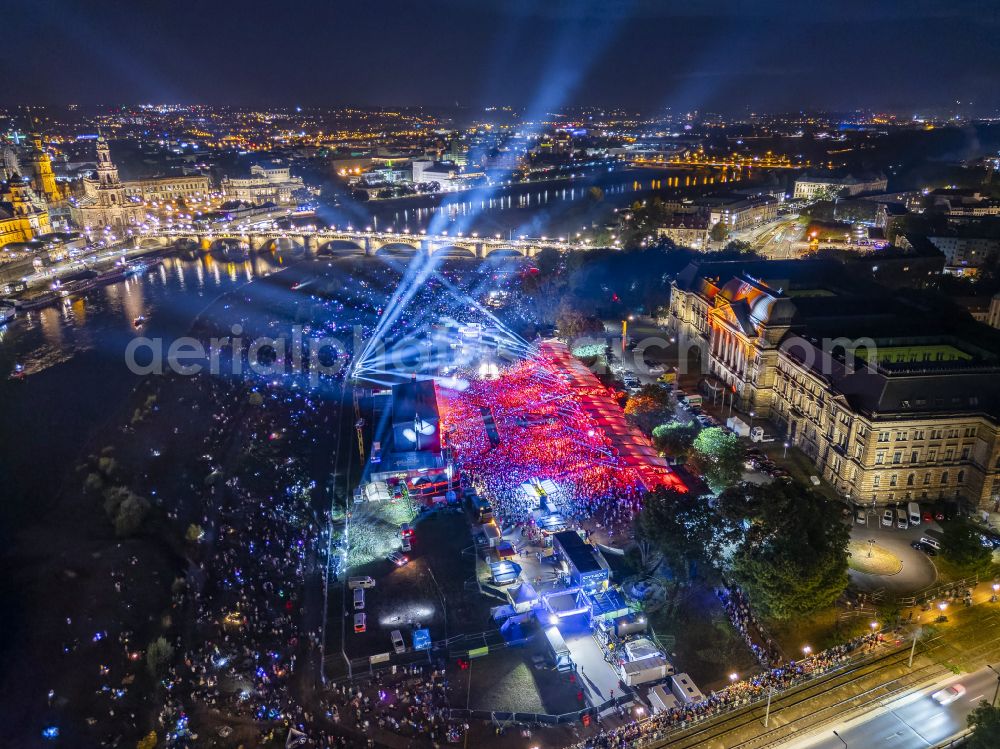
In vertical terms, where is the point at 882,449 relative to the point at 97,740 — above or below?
above

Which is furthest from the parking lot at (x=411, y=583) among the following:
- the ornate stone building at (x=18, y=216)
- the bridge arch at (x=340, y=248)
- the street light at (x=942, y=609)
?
the ornate stone building at (x=18, y=216)

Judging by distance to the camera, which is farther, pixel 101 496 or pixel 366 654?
pixel 101 496

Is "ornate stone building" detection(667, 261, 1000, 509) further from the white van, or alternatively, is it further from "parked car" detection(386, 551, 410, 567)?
the white van

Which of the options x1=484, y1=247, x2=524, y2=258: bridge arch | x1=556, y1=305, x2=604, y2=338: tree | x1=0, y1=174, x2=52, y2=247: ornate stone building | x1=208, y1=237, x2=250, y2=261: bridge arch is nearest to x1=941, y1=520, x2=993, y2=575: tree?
x1=556, y1=305, x2=604, y2=338: tree

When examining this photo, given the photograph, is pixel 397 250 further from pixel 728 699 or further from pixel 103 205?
pixel 728 699

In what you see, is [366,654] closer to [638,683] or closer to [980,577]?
[638,683]

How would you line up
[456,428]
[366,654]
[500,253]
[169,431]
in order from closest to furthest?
[366,654]
[456,428]
[169,431]
[500,253]

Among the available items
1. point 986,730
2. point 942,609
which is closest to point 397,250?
point 942,609

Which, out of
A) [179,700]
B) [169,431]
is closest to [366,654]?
[179,700]
